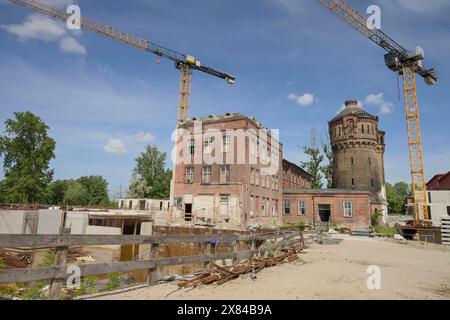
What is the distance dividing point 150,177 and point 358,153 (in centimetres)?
4293

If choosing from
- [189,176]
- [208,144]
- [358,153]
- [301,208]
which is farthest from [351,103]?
[189,176]

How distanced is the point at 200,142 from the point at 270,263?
24015 mm

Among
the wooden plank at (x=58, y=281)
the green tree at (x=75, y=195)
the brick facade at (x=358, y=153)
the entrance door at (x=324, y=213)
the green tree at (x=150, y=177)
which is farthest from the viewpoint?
the green tree at (x=75, y=195)

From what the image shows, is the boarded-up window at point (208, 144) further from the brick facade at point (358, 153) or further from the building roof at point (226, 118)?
the brick facade at point (358, 153)

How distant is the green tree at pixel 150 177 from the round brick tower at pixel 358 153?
37.2 metres

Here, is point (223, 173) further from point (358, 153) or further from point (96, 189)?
point (96, 189)

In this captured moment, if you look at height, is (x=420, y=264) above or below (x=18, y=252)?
above

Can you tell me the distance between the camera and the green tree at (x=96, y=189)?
80.5 meters

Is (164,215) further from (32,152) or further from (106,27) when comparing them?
(106,27)

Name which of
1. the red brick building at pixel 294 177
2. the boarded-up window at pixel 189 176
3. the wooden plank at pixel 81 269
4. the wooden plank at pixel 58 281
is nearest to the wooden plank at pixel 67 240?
the wooden plank at pixel 58 281

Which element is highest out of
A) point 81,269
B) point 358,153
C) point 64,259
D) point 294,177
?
point 358,153

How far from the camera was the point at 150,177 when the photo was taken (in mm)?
64875

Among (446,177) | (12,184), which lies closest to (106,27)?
(12,184)

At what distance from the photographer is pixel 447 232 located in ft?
73.6
